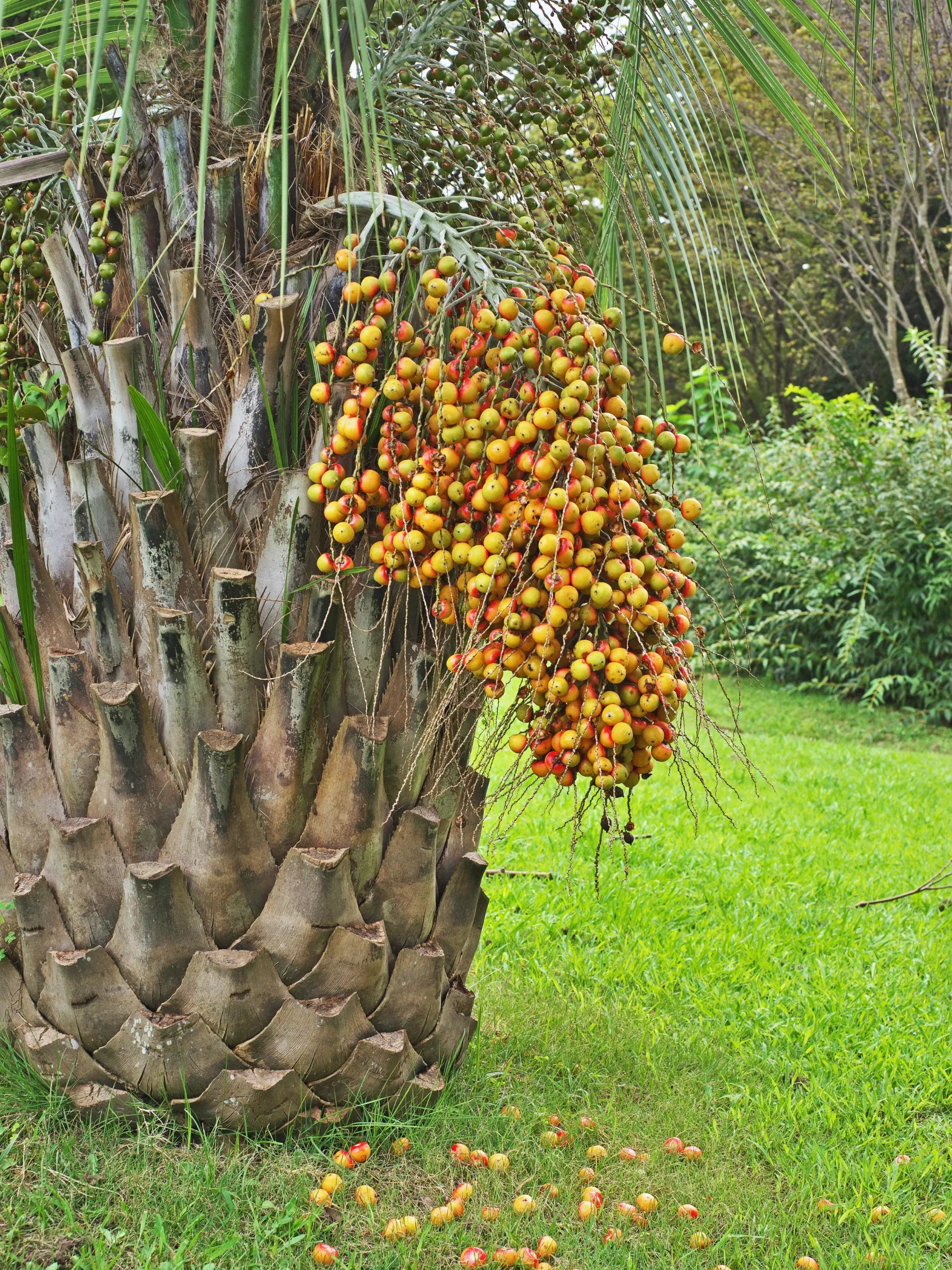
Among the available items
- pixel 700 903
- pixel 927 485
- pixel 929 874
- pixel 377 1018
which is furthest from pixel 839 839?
pixel 927 485

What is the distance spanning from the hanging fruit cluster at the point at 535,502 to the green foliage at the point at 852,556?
6.07 m

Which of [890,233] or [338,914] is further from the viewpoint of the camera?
[890,233]

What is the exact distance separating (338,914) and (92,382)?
112 centimetres

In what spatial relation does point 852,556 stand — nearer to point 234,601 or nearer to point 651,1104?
point 651,1104

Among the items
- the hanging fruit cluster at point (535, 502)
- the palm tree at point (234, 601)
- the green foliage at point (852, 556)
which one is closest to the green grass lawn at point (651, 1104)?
the palm tree at point (234, 601)

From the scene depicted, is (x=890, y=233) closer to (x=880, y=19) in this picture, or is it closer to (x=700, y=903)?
(x=880, y=19)

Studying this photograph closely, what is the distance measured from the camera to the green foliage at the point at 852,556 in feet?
26.3

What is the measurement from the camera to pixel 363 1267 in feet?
5.92

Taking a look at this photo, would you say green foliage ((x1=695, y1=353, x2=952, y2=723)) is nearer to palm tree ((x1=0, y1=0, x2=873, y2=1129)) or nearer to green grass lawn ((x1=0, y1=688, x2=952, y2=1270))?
green grass lawn ((x1=0, y1=688, x2=952, y2=1270))

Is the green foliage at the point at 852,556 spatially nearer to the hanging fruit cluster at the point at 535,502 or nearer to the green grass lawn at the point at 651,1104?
the green grass lawn at the point at 651,1104

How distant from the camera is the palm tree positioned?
1.85m

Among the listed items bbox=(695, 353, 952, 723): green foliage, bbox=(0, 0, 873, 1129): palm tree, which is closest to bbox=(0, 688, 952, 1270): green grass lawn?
bbox=(0, 0, 873, 1129): palm tree

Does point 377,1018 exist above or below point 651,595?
below

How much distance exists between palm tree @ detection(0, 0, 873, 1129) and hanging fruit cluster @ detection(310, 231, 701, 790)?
3 cm
